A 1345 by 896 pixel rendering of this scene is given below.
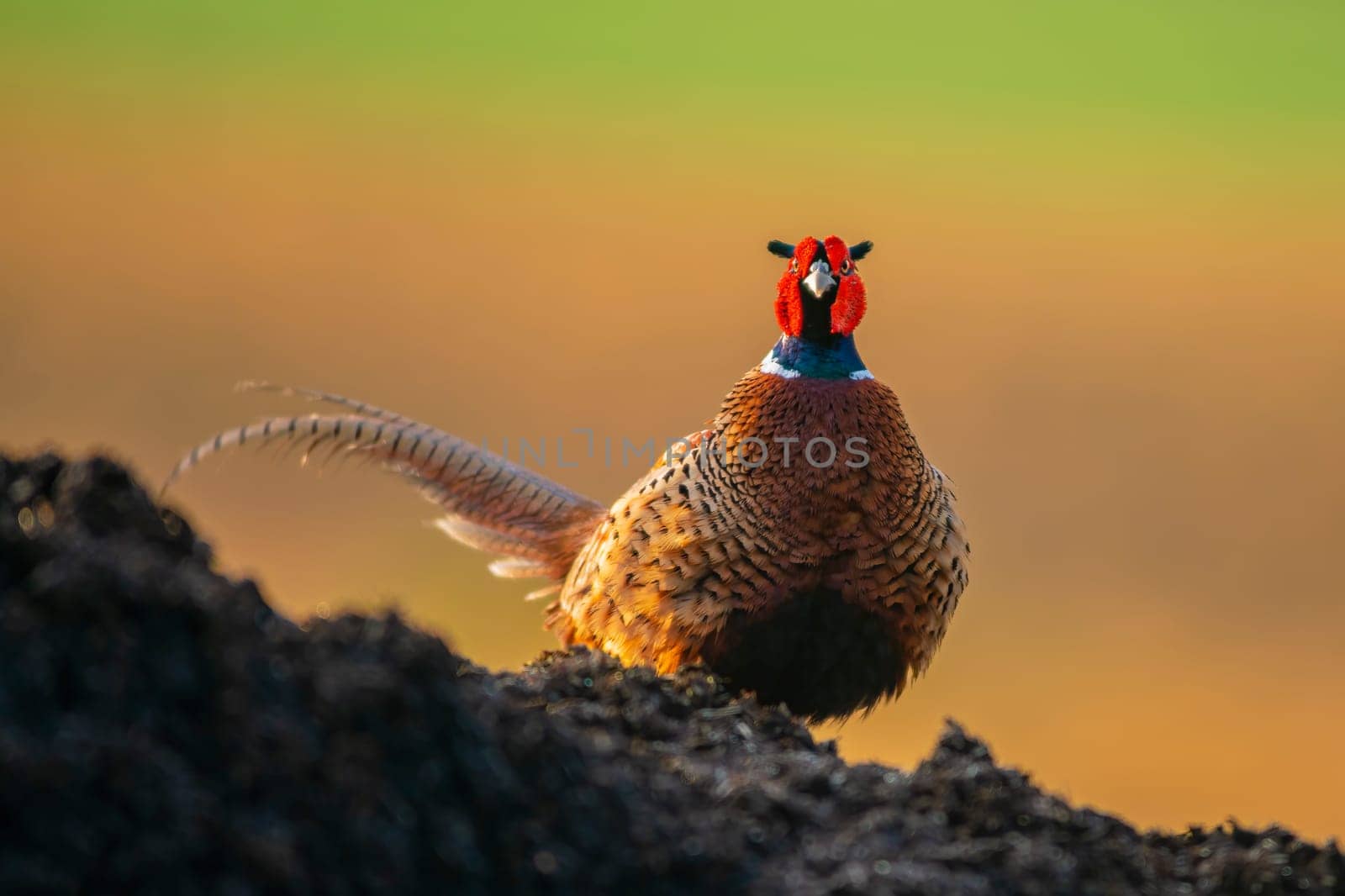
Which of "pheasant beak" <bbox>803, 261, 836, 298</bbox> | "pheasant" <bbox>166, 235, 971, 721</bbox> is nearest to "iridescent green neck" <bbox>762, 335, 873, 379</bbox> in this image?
"pheasant" <bbox>166, 235, 971, 721</bbox>

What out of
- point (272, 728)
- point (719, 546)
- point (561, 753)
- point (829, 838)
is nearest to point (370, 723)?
point (272, 728)

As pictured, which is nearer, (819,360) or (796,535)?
(796,535)

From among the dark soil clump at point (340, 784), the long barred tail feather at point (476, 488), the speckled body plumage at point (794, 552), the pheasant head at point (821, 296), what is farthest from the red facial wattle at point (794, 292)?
the dark soil clump at point (340, 784)

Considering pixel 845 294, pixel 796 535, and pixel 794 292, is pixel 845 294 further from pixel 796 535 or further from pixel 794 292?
pixel 796 535

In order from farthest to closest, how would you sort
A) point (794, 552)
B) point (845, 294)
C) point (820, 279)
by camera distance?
point (845, 294) → point (820, 279) → point (794, 552)

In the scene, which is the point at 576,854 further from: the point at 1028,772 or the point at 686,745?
A: the point at 1028,772

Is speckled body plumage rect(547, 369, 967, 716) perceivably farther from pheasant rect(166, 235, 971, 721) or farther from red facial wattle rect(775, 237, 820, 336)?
red facial wattle rect(775, 237, 820, 336)

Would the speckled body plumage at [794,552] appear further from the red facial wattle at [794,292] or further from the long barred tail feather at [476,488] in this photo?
the long barred tail feather at [476,488]

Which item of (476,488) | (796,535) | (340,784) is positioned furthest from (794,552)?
(340,784)
